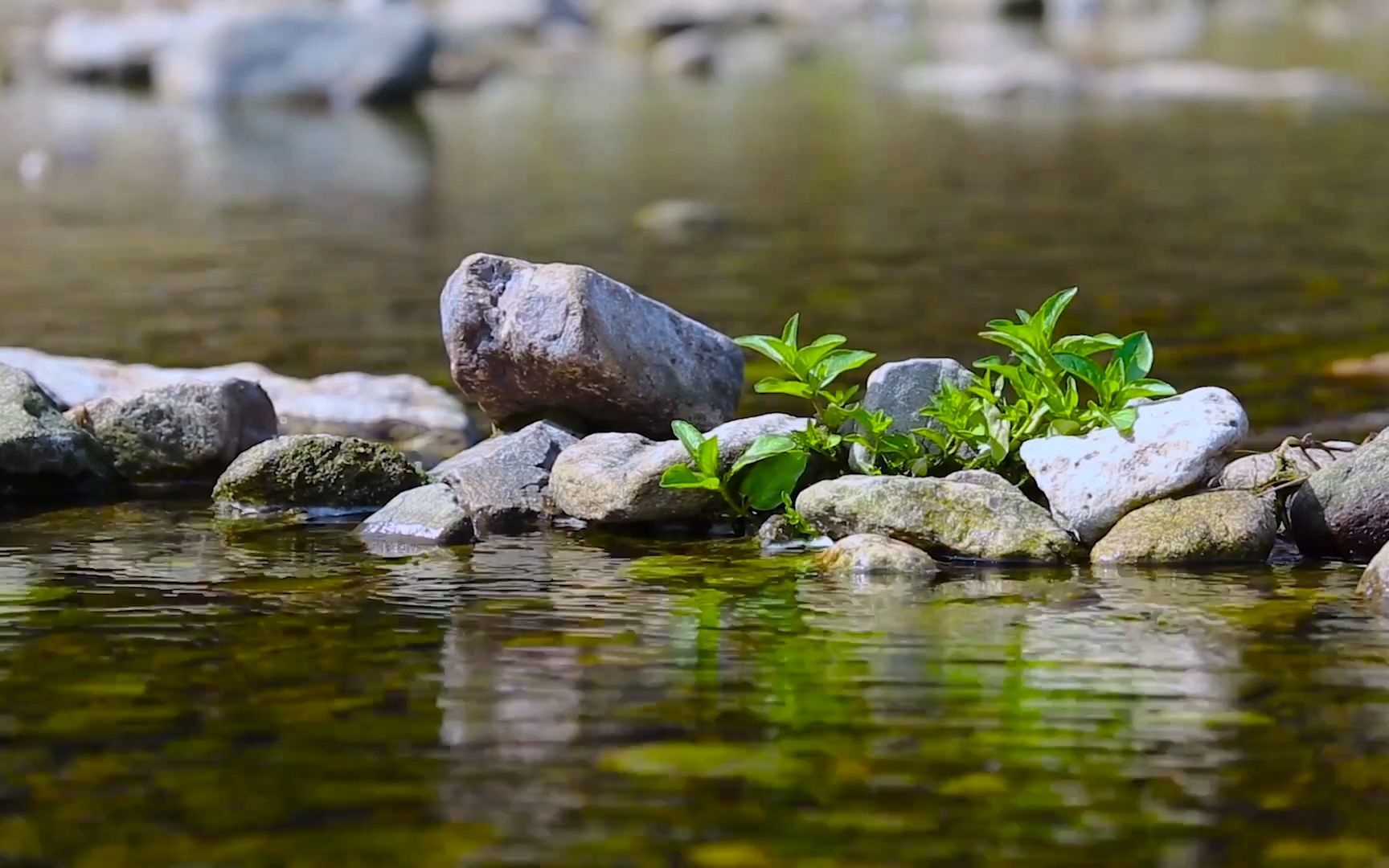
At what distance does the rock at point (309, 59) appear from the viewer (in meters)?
32.2

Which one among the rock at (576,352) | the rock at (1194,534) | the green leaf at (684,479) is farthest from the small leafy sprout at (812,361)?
the rock at (1194,534)

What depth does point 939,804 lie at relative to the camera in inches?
148

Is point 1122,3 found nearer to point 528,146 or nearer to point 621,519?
point 528,146

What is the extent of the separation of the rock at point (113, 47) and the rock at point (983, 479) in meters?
31.5

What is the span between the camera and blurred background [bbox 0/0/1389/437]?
11953mm

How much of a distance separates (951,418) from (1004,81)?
2611 centimetres

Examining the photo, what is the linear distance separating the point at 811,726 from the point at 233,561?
8.38 feet

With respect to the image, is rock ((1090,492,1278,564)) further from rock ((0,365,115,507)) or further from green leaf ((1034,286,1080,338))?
rock ((0,365,115,507))

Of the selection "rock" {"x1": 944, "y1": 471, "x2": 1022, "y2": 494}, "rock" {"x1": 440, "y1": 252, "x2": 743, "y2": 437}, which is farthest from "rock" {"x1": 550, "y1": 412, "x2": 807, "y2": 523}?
"rock" {"x1": 944, "y1": 471, "x2": 1022, "y2": 494}

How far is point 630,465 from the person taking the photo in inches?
260

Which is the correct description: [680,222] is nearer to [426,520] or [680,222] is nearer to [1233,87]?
[426,520]

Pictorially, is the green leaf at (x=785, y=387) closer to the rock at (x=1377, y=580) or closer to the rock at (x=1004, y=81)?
the rock at (x=1377, y=580)

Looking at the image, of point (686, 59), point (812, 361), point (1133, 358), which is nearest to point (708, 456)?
point (812, 361)

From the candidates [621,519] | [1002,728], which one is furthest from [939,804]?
[621,519]
